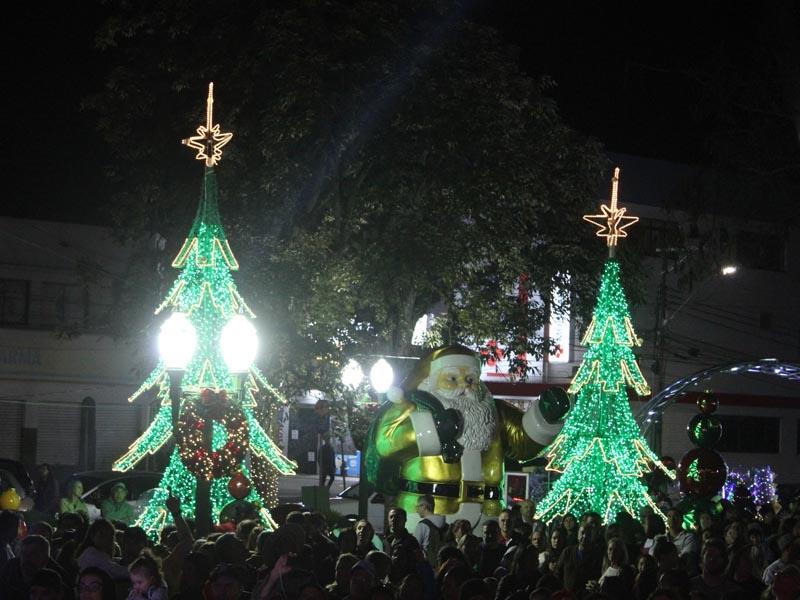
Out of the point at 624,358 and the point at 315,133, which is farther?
the point at 315,133

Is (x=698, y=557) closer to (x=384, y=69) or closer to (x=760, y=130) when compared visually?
(x=384, y=69)

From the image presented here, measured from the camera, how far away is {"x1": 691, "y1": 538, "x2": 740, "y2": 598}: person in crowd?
32.4 feet

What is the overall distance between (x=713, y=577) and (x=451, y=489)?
5.90 m

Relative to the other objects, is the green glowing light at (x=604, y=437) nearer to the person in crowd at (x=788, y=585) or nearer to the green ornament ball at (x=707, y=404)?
the green ornament ball at (x=707, y=404)

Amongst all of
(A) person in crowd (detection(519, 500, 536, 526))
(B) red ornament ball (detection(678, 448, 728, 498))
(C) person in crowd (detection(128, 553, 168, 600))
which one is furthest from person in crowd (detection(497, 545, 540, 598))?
(B) red ornament ball (detection(678, 448, 728, 498))

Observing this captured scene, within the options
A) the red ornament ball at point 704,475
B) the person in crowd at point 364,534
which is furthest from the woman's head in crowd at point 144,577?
the red ornament ball at point 704,475

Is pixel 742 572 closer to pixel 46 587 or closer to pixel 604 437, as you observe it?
pixel 46 587

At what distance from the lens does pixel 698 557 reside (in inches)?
505

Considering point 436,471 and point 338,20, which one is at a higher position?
point 338,20

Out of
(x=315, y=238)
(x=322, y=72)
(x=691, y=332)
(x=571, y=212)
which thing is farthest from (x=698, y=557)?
(x=691, y=332)

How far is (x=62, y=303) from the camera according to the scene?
36844 mm

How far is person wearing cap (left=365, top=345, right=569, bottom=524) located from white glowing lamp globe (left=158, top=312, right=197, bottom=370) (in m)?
2.43

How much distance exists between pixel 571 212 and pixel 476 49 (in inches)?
162

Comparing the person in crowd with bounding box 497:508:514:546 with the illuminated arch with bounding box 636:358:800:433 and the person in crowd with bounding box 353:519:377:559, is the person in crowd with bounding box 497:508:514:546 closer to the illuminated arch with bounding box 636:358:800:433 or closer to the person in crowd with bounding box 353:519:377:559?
the person in crowd with bounding box 353:519:377:559
